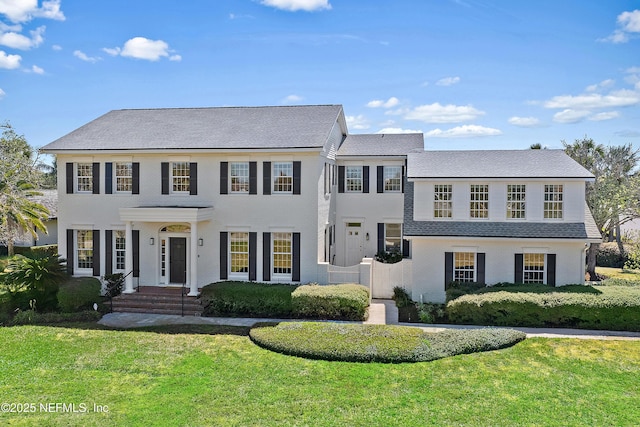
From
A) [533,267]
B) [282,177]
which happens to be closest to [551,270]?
[533,267]

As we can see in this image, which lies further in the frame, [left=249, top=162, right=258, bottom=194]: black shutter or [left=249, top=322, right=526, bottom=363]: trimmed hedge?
[left=249, top=162, right=258, bottom=194]: black shutter

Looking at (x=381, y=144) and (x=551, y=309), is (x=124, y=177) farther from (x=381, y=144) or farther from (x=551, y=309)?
(x=551, y=309)

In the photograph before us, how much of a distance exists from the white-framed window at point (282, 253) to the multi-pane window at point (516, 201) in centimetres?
901

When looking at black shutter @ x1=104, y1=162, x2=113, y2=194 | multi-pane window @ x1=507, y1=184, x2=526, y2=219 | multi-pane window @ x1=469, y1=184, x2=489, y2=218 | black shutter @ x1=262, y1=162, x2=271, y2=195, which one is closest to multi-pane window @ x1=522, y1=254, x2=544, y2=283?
multi-pane window @ x1=507, y1=184, x2=526, y2=219

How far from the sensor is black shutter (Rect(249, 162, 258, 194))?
67.5 ft

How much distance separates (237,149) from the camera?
20.1 meters

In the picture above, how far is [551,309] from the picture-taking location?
16.6 m

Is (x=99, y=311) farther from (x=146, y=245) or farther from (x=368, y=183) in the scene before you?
(x=368, y=183)

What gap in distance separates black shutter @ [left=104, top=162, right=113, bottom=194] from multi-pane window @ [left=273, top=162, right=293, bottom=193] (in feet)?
23.6

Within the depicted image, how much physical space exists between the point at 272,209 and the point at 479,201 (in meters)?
8.47

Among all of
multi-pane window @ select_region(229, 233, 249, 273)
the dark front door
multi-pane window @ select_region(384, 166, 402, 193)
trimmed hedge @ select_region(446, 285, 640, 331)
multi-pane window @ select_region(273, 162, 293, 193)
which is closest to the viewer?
trimmed hedge @ select_region(446, 285, 640, 331)

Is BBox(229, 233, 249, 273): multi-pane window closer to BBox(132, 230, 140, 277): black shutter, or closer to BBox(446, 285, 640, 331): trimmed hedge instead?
BBox(132, 230, 140, 277): black shutter

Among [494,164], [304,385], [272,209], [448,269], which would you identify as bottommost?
[304,385]

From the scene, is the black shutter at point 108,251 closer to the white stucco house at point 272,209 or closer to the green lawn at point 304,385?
the white stucco house at point 272,209
